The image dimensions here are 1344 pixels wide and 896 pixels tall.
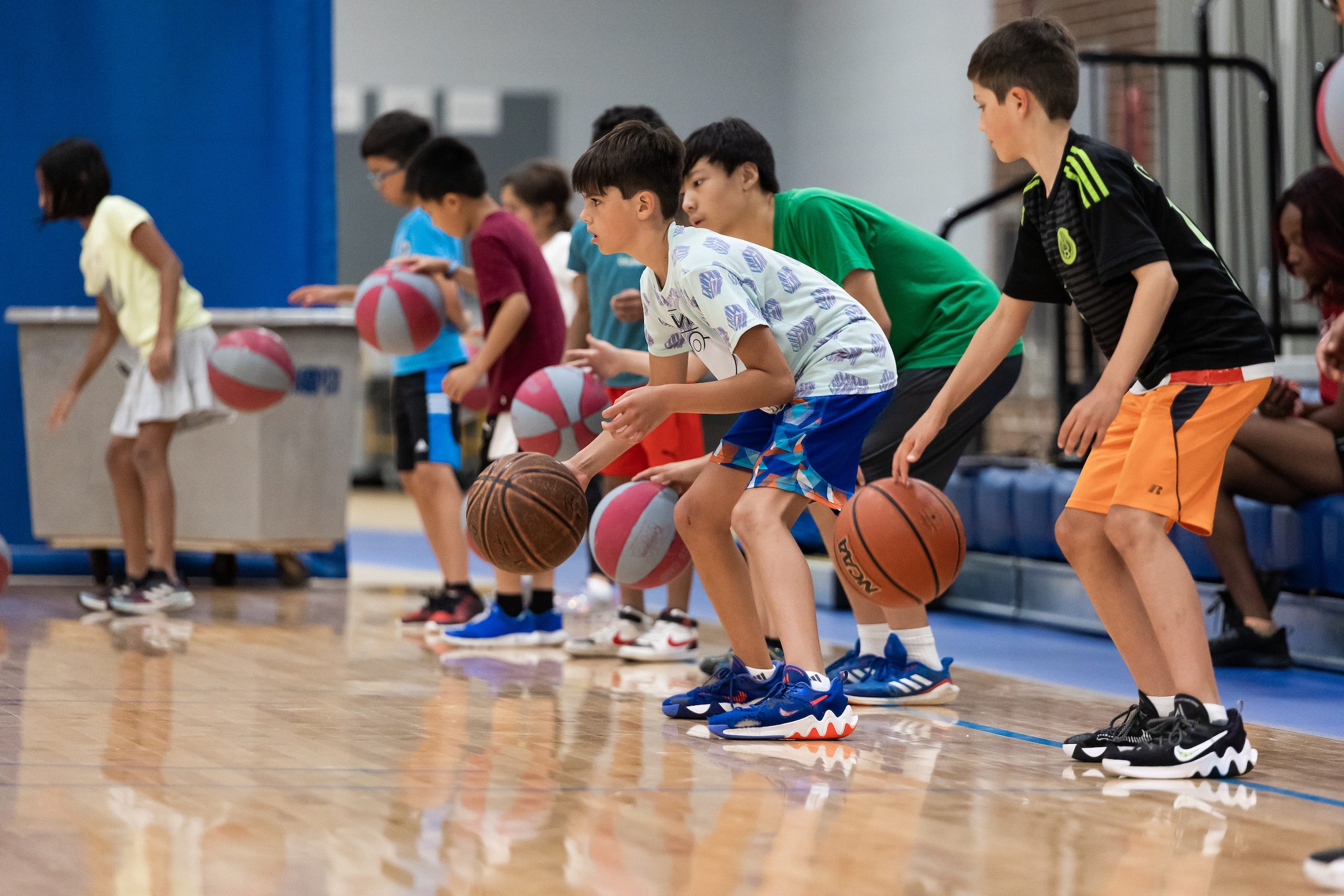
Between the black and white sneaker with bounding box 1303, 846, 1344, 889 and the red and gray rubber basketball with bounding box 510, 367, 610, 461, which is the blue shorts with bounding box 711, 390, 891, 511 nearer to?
the red and gray rubber basketball with bounding box 510, 367, 610, 461

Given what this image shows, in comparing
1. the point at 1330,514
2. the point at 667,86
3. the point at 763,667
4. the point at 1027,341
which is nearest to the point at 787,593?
the point at 763,667

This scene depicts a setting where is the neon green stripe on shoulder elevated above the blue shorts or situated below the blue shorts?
above

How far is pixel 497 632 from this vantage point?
185 inches

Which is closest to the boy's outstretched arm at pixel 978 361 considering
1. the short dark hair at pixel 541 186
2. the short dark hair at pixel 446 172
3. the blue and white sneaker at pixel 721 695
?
the blue and white sneaker at pixel 721 695

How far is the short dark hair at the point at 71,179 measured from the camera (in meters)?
5.52

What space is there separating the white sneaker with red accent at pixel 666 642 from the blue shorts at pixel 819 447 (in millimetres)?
1388

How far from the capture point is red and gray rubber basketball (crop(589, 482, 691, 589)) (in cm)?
384

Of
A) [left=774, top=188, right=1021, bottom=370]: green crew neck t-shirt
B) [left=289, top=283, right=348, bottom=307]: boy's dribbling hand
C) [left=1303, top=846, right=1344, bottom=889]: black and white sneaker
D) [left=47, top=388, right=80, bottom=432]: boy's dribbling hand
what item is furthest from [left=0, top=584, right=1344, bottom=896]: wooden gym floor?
[left=289, top=283, right=348, bottom=307]: boy's dribbling hand

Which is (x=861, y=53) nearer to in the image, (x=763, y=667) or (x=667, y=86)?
(x=667, y=86)

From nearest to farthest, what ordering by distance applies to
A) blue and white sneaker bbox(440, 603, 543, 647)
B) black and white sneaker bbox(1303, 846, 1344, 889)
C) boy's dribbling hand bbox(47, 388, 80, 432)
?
1. black and white sneaker bbox(1303, 846, 1344, 889)
2. blue and white sneaker bbox(440, 603, 543, 647)
3. boy's dribbling hand bbox(47, 388, 80, 432)

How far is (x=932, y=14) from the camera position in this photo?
10.1 meters

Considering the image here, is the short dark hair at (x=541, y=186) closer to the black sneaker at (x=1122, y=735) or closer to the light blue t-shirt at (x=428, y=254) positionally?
the light blue t-shirt at (x=428, y=254)

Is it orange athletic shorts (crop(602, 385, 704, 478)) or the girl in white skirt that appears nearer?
orange athletic shorts (crop(602, 385, 704, 478))

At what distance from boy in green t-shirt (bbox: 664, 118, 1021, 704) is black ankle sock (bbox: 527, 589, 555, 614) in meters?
1.16
